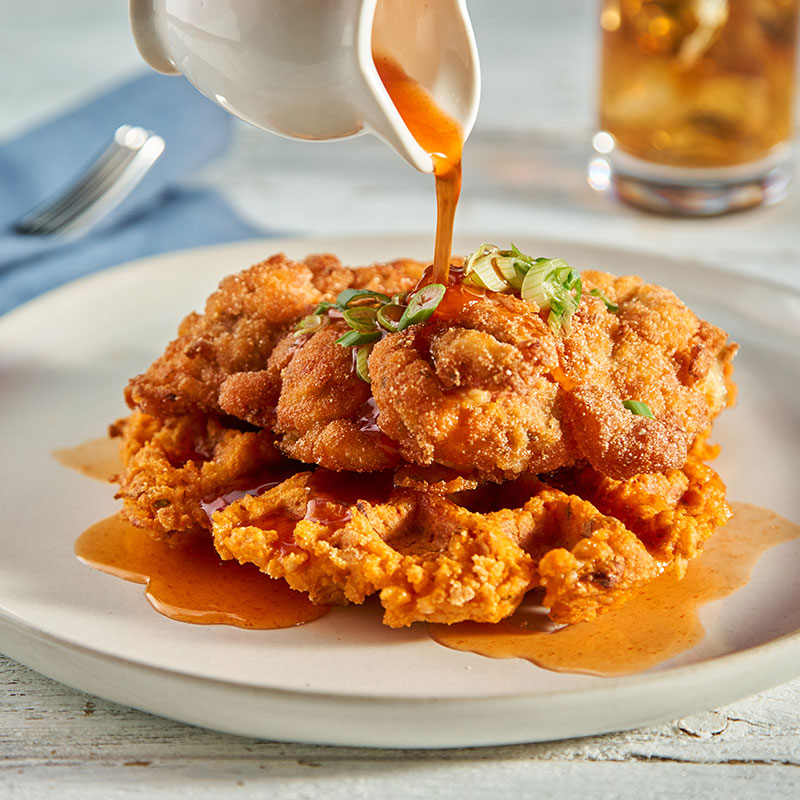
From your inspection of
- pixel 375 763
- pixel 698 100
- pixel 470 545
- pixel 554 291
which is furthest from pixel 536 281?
pixel 698 100

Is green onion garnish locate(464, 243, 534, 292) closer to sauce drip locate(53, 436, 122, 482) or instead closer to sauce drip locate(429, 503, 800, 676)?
sauce drip locate(429, 503, 800, 676)

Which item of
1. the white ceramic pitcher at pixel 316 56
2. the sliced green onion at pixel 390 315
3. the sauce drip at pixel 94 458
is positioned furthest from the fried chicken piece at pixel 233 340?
the white ceramic pitcher at pixel 316 56

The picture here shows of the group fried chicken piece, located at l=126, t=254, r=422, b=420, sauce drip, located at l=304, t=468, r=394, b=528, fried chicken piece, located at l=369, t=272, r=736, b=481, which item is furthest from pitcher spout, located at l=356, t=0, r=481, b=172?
sauce drip, located at l=304, t=468, r=394, b=528

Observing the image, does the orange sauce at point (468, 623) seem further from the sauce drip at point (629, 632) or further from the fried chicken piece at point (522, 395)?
the fried chicken piece at point (522, 395)

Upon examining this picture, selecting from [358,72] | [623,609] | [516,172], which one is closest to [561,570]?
[623,609]

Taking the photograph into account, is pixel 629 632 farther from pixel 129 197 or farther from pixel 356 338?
pixel 129 197

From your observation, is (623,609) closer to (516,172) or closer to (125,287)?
(125,287)

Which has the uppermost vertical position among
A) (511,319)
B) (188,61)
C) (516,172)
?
(188,61)
